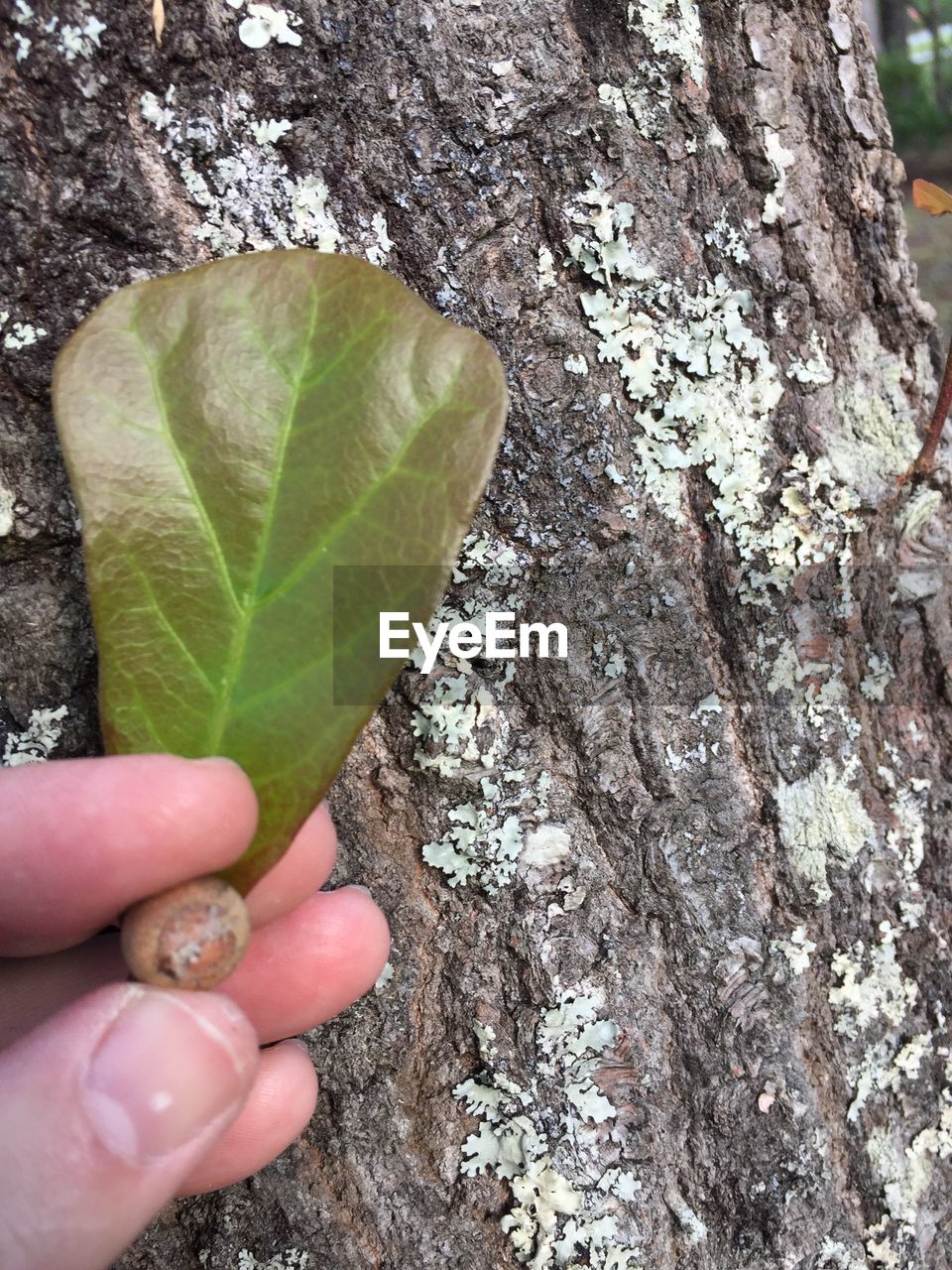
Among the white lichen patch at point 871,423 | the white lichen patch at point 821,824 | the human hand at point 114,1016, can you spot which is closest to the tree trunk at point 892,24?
the white lichen patch at point 871,423

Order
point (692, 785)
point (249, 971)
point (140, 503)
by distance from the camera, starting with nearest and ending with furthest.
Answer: point (140, 503) → point (249, 971) → point (692, 785)

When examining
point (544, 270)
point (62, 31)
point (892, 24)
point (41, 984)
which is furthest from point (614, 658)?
point (892, 24)

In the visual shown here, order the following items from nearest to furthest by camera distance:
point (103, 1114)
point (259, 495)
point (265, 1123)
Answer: point (103, 1114) → point (259, 495) → point (265, 1123)

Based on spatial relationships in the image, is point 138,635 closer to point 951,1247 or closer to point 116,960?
point 116,960

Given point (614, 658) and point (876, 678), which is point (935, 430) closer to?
point (876, 678)

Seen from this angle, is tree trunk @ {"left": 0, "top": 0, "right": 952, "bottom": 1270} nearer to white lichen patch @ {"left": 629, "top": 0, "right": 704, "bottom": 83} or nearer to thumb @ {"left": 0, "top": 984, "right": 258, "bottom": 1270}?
white lichen patch @ {"left": 629, "top": 0, "right": 704, "bottom": 83}

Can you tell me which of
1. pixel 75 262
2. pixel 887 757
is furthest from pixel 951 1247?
pixel 75 262

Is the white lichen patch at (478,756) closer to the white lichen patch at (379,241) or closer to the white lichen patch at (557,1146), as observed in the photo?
the white lichen patch at (557,1146)

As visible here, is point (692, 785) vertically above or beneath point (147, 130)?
beneath
